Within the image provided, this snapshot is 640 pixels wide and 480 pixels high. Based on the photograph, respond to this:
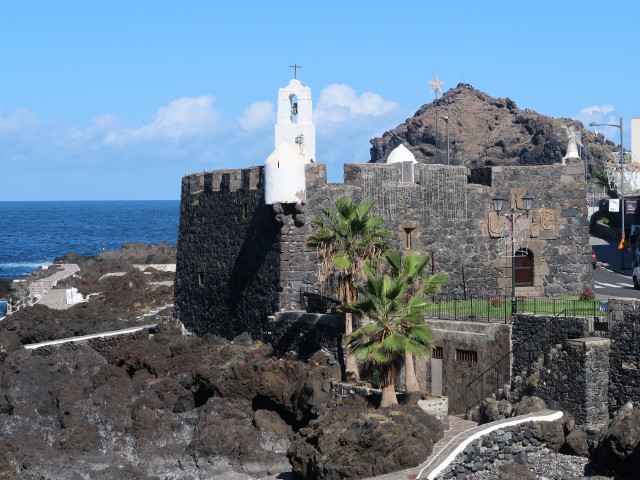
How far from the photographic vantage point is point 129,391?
3416 centimetres

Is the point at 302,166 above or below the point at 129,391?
above

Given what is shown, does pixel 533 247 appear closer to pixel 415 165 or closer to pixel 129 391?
pixel 415 165

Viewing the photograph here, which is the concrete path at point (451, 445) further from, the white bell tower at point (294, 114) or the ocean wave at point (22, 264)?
the ocean wave at point (22, 264)

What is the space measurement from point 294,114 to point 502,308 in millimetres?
10435

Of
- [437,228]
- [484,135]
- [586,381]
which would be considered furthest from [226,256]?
[484,135]

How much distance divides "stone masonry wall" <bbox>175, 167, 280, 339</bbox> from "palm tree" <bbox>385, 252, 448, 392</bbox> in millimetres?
6244

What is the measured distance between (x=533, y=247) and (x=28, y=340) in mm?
17457

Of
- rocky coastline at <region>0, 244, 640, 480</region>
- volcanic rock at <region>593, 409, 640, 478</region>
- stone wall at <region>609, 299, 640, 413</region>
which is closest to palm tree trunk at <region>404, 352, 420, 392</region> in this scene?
rocky coastline at <region>0, 244, 640, 480</region>

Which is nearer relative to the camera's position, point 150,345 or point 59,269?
point 150,345

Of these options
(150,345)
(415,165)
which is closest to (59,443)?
(150,345)

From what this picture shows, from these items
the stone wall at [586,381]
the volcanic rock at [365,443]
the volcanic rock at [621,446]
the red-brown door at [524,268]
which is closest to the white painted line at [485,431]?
the stone wall at [586,381]

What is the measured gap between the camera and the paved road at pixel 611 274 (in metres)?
36.7

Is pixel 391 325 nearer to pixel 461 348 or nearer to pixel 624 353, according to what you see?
pixel 461 348

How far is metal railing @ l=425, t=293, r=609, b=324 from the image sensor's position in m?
27.5
